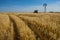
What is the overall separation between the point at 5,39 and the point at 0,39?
0.44 metres

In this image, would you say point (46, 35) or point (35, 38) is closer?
point (35, 38)

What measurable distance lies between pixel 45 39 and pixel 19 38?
6.58 ft

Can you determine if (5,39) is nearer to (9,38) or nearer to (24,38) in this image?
(9,38)

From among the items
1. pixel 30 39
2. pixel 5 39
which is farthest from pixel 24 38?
pixel 5 39

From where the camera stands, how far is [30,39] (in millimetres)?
13742

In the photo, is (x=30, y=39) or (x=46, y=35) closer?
(x=30, y=39)

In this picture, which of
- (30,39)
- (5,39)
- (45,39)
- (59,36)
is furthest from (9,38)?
(59,36)

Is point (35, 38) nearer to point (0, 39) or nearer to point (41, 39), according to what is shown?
point (41, 39)

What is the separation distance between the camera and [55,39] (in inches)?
538

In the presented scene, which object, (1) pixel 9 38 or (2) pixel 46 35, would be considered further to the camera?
(2) pixel 46 35

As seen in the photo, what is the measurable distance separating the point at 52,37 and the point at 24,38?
6.87 ft

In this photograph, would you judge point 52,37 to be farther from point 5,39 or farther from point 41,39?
point 5,39

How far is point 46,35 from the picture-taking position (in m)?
15.3

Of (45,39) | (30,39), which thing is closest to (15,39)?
→ (30,39)
